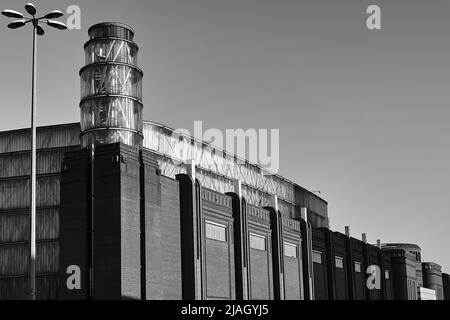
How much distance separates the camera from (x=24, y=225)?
64375 mm

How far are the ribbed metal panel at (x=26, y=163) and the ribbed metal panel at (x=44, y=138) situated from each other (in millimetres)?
568

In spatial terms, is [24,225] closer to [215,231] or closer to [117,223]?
[215,231]

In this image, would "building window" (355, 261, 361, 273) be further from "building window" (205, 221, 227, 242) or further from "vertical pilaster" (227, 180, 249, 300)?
"building window" (205, 221, 227, 242)

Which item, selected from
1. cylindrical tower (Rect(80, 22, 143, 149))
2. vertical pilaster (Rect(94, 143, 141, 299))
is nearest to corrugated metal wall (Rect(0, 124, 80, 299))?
cylindrical tower (Rect(80, 22, 143, 149))

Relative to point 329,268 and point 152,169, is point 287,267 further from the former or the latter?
point 152,169

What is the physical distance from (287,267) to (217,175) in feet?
53.5

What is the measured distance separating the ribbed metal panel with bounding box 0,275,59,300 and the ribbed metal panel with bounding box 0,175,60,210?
21.5 feet

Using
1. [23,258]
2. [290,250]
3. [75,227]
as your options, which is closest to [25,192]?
[23,258]

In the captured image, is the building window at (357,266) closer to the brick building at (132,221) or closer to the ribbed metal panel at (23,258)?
the brick building at (132,221)

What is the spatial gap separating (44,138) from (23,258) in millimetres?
11138

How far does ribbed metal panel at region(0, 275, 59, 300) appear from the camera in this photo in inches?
2426
